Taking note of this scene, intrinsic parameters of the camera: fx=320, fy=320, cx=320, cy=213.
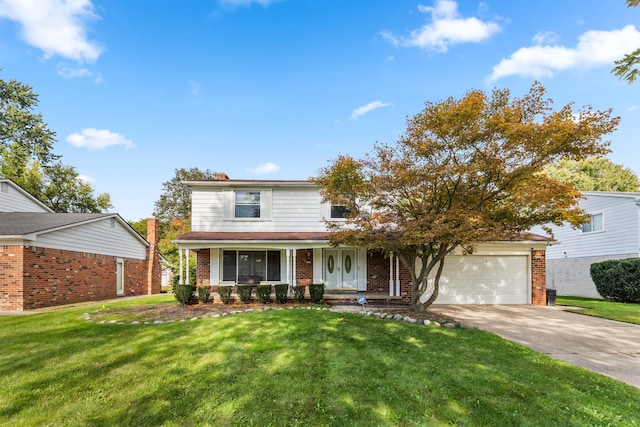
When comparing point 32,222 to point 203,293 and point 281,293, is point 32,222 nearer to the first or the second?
point 203,293

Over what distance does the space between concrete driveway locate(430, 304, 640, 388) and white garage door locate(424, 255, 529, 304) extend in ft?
3.88

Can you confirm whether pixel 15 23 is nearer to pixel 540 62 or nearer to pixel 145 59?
pixel 145 59

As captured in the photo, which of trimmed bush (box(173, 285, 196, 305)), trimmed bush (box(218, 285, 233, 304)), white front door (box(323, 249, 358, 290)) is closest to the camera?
trimmed bush (box(173, 285, 196, 305))

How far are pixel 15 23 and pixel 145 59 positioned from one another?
7830mm

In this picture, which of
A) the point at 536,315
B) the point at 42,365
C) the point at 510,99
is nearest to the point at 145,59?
the point at 42,365

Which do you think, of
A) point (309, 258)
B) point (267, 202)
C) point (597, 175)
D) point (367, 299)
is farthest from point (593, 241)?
point (597, 175)

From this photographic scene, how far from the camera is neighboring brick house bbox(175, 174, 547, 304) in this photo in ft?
43.2

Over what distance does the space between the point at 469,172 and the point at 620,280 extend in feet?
39.6

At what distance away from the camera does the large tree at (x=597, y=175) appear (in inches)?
1272

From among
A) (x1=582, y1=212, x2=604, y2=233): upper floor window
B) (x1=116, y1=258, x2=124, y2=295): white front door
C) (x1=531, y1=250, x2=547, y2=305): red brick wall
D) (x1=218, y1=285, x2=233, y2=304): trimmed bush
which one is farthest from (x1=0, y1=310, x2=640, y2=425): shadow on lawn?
(x1=582, y1=212, x2=604, y2=233): upper floor window

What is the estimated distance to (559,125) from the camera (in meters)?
7.36

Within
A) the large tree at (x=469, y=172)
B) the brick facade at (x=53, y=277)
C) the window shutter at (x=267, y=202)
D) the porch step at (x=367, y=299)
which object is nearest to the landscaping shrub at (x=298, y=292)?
the porch step at (x=367, y=299)

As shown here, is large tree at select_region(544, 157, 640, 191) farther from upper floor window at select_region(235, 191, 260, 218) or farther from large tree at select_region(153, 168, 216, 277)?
large tree at select_region(153, 168, 216, 277)

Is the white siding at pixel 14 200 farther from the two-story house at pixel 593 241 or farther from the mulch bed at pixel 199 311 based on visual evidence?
the two-story house at pixel 593 241
